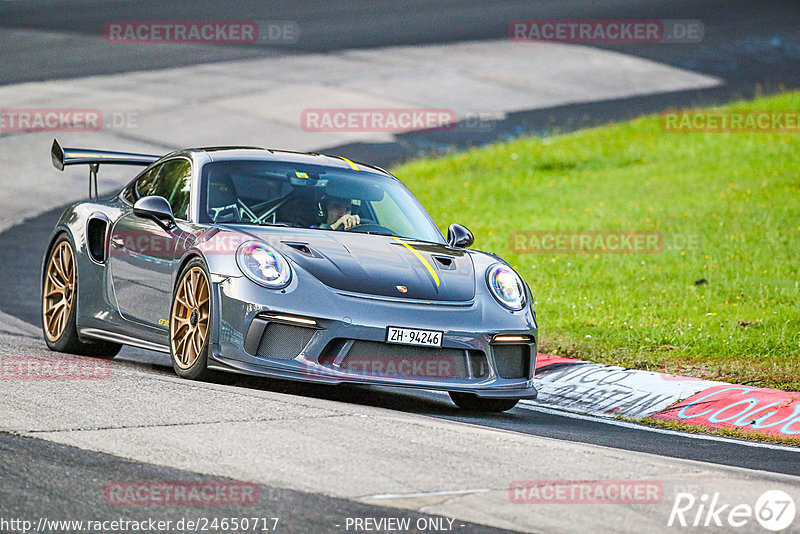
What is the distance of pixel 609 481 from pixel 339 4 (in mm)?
33810

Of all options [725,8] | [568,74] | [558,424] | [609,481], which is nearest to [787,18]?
[725,8]

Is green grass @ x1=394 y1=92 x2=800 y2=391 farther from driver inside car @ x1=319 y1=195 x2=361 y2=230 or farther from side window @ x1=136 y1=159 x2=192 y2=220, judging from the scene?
side window @ x1=136 y1=159 x2=192 y2=220

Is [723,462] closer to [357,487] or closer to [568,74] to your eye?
[357,487]

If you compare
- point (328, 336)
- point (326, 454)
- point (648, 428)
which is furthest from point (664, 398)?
point (326, 454)

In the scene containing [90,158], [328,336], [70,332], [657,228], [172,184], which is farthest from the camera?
[657,228]

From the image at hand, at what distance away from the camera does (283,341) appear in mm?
7016

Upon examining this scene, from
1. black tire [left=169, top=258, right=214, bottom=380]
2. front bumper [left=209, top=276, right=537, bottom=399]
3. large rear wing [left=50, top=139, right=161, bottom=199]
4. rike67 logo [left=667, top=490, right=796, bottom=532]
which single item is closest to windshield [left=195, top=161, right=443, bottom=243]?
black tire [left=169, top=258, right=214, bottom=380]

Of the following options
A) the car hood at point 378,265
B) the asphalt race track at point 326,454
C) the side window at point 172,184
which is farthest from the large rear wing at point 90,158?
the car hood at point 378,265

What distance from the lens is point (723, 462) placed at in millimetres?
6477

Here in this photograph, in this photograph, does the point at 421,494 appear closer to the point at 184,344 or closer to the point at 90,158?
the point at 184,344

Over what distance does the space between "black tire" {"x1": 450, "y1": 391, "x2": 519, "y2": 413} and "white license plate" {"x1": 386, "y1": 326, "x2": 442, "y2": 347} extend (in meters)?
0.75

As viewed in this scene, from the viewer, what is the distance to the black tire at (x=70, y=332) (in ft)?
29.2

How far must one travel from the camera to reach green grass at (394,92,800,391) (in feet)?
32.6

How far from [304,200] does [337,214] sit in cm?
23
